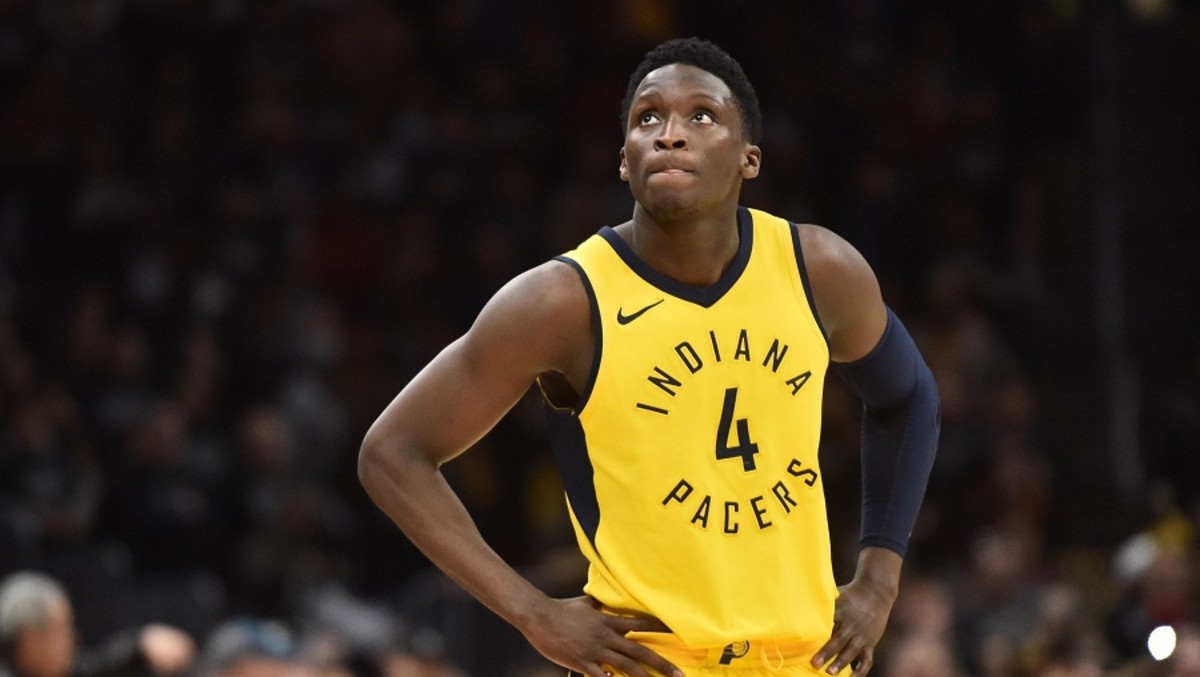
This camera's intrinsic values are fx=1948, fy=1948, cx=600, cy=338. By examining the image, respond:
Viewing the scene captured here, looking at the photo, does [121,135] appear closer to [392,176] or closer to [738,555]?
[392,176]

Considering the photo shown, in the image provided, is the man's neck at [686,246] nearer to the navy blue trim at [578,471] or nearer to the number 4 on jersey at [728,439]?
the number 4 on jersey at [728,439]

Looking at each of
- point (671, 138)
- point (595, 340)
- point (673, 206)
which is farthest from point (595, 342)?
point (671, 138)

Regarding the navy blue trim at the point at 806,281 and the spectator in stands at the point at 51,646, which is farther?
the spectator in stands at the point at 51,646

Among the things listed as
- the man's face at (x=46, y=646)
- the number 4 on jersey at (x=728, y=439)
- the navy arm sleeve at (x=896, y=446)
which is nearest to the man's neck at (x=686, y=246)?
the number 4 on jersey at (x=728, y=439)

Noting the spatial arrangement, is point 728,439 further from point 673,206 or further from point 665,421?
point 673,206

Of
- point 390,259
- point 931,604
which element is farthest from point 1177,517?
point 390,259

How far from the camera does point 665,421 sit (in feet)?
12.7

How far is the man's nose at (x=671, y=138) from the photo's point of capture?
3834mm

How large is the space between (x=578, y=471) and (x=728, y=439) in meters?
0.32

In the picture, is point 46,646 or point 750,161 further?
point 46,646

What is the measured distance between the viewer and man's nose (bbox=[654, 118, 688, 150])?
3834 mm

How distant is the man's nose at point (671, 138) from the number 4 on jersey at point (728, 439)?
0.50m

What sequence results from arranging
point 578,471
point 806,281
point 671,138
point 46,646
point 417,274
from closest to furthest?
point 671,138 → point 578,471 → point 806,281 → point 46,646 → point 417,274

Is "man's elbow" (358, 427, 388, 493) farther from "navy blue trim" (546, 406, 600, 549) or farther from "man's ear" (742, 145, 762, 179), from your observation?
"man's ear" (742, 145, 762, 179)
